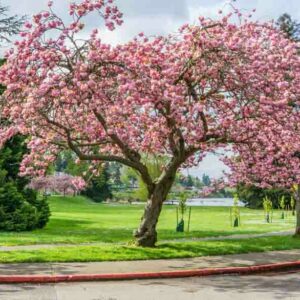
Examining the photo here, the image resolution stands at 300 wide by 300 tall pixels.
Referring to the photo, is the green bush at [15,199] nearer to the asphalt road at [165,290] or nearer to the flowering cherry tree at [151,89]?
the flowering cherry tree at [151,89]

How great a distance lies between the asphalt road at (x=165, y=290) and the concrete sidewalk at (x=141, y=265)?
0.81 meters

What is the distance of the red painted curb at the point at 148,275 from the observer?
11.0 m

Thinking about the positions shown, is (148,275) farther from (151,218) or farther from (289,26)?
(289,26)

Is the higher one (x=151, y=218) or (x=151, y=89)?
(x=151, y=89)

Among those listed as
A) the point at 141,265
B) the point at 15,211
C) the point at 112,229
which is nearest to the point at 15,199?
the point at 15,211

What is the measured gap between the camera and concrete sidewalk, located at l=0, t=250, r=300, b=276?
11828 mm

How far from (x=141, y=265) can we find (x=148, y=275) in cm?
106

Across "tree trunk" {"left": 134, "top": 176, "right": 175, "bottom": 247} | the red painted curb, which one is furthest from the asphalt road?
"tree trunk" {"left": 134, "top": 176, "right": 175, "bottom": 247}

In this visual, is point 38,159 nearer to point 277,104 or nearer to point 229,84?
point 229,84

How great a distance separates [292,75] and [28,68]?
7.06 metres

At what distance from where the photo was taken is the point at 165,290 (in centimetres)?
1053

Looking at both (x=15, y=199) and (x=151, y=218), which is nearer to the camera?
(x=151, y=218)

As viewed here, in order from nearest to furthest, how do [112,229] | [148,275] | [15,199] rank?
[148,275] < [15,199] < [112,229]

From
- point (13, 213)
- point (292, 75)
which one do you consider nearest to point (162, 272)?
point (292, 75)
